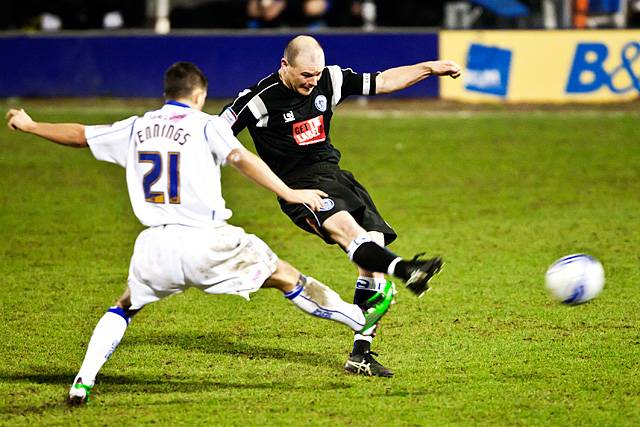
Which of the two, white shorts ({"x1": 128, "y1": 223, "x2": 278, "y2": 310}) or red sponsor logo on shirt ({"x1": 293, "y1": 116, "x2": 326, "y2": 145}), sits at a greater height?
red sponsor logo on shirt ({"x1": 293, "y1": 116, "x2": 326, "y2": 145})

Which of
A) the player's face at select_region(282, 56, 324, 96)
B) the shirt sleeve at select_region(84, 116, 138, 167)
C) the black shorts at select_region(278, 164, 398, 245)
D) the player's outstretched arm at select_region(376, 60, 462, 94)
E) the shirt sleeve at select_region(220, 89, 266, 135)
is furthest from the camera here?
the player's outstretched arm at select_region(376, 60, 462, 94)

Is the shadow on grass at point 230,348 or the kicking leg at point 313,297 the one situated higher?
the kicking leg at point 313,297

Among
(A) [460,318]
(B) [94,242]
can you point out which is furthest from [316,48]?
(B) [94,242]

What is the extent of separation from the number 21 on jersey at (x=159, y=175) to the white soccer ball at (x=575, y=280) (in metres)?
2.63

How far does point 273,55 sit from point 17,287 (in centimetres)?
1486

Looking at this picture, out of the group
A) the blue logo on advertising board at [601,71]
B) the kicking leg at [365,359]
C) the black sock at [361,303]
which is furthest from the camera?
the blue logo on advertising board at [601,71]

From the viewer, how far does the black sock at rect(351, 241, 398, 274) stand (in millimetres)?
6914

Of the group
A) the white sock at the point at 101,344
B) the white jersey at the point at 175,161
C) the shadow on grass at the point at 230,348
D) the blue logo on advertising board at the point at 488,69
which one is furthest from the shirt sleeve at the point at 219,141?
the blue logo on advertising board at the point at 488,69

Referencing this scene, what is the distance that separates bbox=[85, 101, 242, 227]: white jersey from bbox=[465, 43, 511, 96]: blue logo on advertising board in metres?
17.5

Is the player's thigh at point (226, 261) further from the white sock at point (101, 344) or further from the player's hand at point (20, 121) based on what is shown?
the player's hand at point (20, 121)

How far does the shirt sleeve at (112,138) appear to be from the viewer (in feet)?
20.6

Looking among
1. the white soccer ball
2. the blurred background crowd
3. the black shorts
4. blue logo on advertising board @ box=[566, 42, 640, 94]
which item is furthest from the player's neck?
the blurred background crowd

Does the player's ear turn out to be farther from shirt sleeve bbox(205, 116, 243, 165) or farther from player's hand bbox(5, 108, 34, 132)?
player's hand bbox(5, 108, 34, 132)

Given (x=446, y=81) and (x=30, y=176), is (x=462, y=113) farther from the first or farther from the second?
(x=30, y=176)
